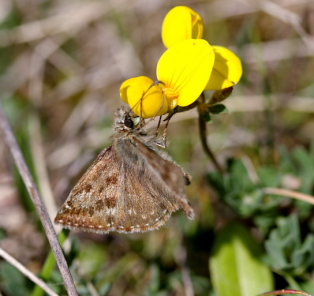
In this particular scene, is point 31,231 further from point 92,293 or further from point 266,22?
point 266,22

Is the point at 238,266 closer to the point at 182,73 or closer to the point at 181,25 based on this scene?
the point at 182,73

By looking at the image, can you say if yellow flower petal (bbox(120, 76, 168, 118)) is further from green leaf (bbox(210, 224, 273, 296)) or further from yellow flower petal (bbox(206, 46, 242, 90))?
green leaf (bbox(210, 224, 273, 296))

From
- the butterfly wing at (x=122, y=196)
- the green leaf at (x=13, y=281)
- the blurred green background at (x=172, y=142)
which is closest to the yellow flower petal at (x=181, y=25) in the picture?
the blurred green background at (x=172, y=142)

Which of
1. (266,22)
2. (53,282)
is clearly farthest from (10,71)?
(53,282)

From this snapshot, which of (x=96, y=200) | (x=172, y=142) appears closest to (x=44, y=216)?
(x=96, y=200)

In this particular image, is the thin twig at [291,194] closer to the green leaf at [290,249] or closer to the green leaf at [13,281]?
the green leaf at [290,249]

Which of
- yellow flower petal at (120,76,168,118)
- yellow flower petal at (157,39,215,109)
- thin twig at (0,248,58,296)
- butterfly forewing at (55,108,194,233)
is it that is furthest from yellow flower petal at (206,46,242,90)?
thin twig at (0,248,58,296)

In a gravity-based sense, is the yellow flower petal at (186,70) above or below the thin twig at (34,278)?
above
